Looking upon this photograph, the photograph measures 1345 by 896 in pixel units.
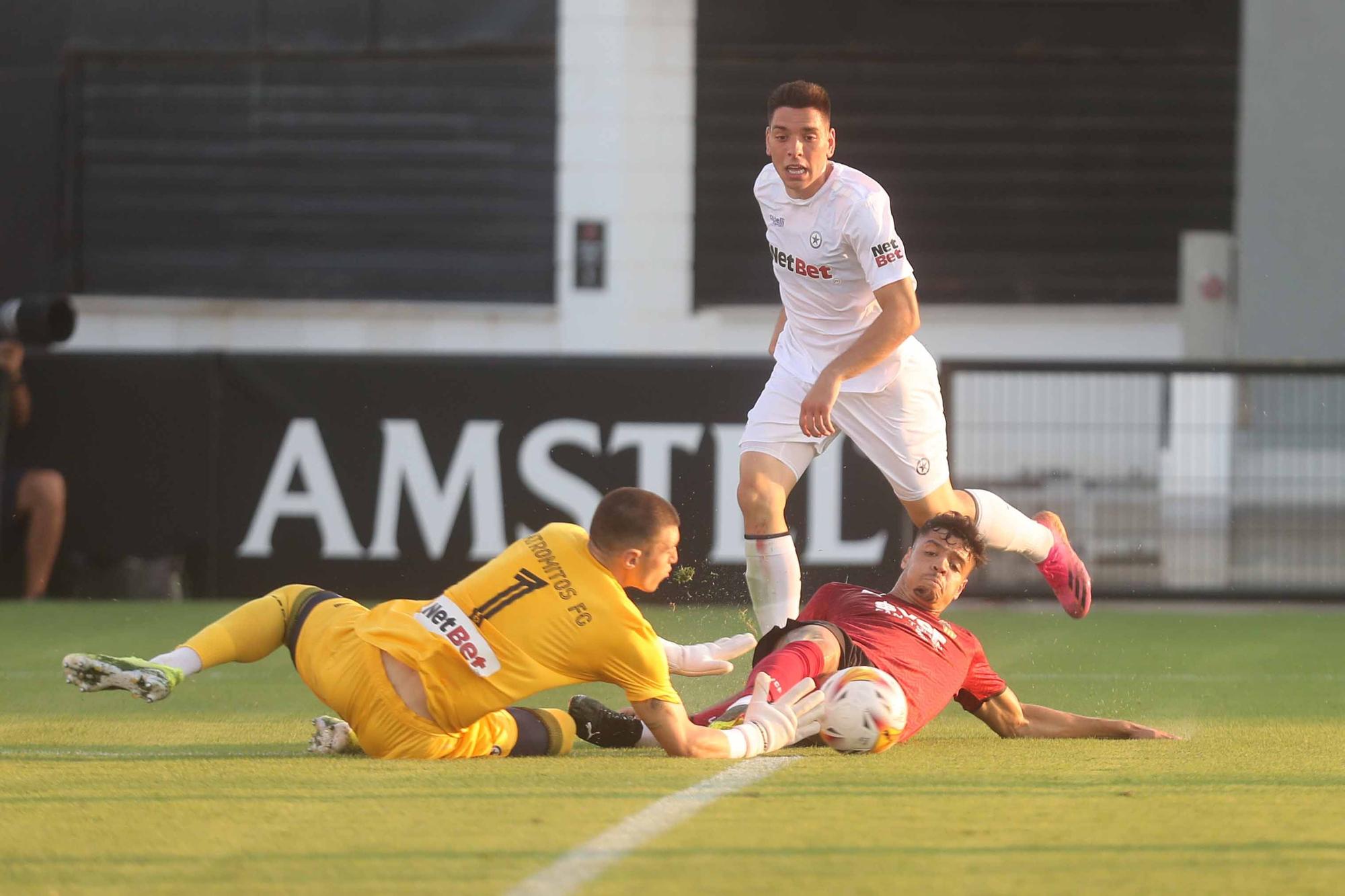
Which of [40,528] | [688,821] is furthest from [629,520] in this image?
[40,528]

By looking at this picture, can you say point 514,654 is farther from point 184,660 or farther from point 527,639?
point 184,660

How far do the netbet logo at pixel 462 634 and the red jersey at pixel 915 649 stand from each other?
1198 mm

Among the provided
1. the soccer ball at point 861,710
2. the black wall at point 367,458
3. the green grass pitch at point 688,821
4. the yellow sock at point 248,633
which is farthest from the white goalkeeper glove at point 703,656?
the black wall at point 367,458

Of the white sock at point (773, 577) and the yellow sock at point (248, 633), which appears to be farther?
the white sock at point (773, 577)

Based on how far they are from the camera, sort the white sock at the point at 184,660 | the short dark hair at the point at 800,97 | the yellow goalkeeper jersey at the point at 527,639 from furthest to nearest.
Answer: the short dark hair at the point at 800,97 → the white sock at the point at 184,660 → the yellow goalkeeper jersey at the point at 527,639

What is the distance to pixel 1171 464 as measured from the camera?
37.3ft

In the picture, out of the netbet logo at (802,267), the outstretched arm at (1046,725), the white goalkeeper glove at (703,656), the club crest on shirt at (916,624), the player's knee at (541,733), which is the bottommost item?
the outstretched arm at (1046,725)

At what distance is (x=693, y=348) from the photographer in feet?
49.5

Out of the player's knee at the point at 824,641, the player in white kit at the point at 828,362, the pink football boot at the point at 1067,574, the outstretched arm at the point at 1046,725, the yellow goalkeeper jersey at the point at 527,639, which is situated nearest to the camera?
the yellow goalkeeper jersey at the point at 527,639

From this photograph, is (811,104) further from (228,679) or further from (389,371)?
(389,371)

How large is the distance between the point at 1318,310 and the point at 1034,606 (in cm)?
491

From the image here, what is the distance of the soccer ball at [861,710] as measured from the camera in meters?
5.37

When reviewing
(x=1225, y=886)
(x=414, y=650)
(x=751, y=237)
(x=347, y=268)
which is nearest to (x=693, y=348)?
(x=751, y=237)

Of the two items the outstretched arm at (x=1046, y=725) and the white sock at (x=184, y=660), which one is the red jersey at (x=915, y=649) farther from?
the white sock at (x=184, y=660)
